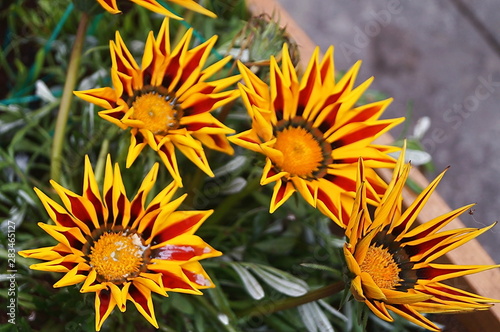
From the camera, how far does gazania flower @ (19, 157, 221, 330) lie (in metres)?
0.57

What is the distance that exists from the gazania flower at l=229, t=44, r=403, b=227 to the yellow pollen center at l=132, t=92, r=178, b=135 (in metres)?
0.09

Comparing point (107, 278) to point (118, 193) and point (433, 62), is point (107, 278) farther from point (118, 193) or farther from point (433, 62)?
point (433, 62)

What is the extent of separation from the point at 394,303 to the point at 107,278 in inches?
10.9

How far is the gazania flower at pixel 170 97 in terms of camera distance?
2.07 ft

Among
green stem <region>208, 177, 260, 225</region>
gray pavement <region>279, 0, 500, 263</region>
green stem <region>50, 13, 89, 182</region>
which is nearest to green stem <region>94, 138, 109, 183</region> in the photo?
green stem <region>50, 13, 89, 182</region>

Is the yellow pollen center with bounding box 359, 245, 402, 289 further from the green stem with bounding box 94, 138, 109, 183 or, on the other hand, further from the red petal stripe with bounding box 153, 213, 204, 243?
the green stem with bounding box 94, 138, 109, 183

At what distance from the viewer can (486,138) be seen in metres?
1.63

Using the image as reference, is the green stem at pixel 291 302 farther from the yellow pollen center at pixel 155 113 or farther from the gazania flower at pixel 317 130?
the yellow pollen center at pixel 155 113

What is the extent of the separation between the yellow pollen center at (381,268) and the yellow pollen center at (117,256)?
0.24 meters

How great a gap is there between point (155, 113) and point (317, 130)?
193 millimetres

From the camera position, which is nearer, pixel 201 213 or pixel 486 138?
pixel 201 213

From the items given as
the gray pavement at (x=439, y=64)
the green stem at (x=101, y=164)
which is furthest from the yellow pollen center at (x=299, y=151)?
the gray pavement at (x=439, y=64)

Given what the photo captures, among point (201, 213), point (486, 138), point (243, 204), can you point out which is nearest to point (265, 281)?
point (243, 204)

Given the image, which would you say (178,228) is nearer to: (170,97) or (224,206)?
(170,97)
